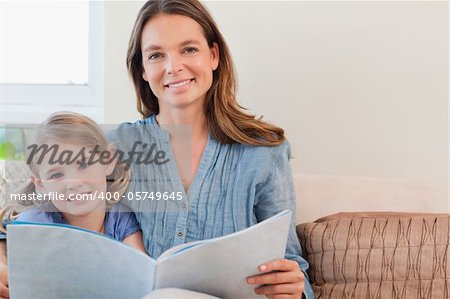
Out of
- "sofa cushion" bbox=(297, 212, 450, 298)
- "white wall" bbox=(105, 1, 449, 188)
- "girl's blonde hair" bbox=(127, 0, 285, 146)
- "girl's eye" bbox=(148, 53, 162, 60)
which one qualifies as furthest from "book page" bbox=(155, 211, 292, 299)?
"white wall" bbox=(105, 1, 449, 188)

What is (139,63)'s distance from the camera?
5.54 ft

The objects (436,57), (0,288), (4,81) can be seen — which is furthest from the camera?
(4,81)

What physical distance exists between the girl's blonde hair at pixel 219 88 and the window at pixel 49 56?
67 cm

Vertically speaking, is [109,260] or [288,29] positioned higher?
[288,29]

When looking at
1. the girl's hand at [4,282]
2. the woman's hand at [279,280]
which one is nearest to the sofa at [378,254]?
the woman's hand at [279,280]

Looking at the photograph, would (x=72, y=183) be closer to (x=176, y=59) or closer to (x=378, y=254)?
(x=176, y=59)

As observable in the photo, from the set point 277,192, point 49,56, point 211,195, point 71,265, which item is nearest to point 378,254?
point 277,192

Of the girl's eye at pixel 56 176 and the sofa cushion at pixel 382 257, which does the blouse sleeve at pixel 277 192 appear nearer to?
the sofa cushion at pixel 382 257

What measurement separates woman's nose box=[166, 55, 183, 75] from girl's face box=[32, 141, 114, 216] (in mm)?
270

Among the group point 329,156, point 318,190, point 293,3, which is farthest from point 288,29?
point 318,190

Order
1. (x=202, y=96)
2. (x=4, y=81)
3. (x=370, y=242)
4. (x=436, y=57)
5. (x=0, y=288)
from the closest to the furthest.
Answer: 1. (x=0, y=288)
2. (x=370, y=242)
3. (x=202, y=96)
4. (x=436, y=57)
5. (x=4, y=81)

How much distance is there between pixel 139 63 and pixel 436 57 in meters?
0.87

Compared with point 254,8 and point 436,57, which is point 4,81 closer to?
point 254,8

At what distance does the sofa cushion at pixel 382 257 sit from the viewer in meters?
1.45
